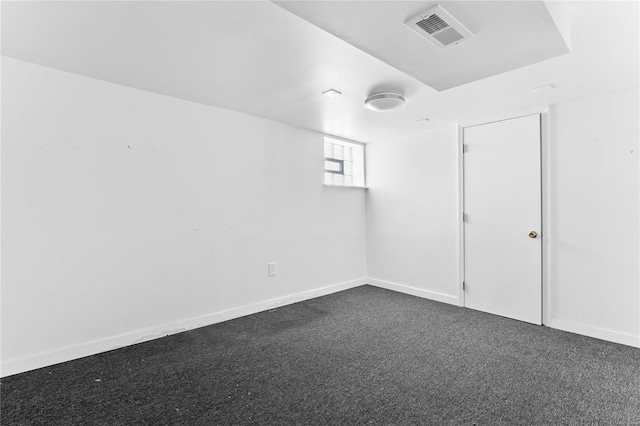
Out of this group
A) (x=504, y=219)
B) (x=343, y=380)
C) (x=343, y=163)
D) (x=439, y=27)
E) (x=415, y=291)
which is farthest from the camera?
(x=343, y=163)

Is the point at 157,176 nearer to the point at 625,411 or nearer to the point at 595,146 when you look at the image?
the point at 625,411

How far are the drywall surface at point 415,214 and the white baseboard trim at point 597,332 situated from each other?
40.8 inches

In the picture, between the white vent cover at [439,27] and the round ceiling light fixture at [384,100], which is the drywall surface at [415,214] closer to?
the round ceiling light fixture at [384,100]

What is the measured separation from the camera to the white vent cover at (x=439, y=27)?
1530 millimetres

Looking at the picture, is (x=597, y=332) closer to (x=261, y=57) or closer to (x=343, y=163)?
(x=343, y=163)

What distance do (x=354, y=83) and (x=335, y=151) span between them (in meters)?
2.06

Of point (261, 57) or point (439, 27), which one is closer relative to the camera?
point (439, 27)

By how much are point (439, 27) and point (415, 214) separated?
2901mm

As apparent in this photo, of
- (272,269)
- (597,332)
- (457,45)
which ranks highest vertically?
(457,45)

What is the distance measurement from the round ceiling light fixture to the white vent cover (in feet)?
3.01

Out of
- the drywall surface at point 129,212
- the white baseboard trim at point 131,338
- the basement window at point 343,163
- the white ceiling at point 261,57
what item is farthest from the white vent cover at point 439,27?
the white baseboard trim at point 131,338

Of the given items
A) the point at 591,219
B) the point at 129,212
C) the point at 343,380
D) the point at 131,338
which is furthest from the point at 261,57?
the point at 591,219

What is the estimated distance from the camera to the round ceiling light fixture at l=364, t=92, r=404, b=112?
107 inches

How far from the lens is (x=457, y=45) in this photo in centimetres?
181
